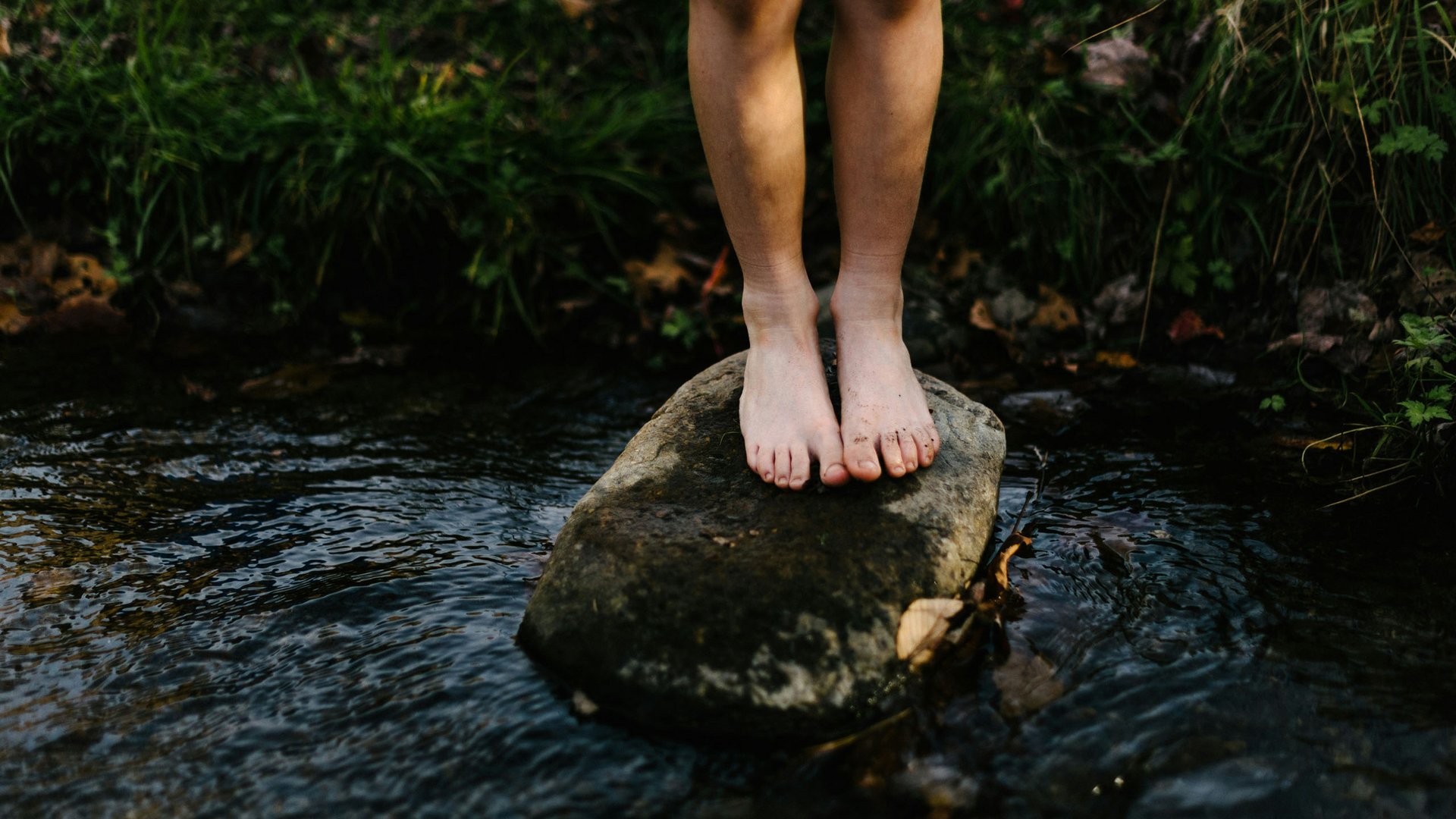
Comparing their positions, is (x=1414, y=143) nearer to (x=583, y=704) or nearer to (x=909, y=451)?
(x=909, y=451)

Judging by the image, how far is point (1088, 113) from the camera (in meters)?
2.93

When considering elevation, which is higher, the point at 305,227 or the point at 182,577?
the point at 305,227

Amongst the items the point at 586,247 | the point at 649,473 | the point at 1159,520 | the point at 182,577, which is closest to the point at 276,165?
the point at 586,247

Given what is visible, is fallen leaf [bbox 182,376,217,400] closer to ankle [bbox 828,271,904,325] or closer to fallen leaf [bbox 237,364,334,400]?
fallen leaf [bbox 237,364,334,400]

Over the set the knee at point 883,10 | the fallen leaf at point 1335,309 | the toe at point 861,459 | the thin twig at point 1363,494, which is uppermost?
the knee at point 883,10

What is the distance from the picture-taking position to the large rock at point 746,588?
1.37 metres

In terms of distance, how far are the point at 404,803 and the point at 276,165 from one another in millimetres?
2658

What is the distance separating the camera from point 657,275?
3.27 metres

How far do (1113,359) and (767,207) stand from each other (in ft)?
4.89

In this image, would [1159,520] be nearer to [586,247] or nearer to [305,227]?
[586,247]

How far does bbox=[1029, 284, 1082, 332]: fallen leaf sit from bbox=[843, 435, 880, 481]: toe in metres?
1.48

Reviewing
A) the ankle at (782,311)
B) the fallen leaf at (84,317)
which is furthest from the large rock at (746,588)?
the fallen leaf at (84,317)

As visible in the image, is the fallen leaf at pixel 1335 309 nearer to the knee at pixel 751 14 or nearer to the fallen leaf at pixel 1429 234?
the fallen leaf at pixel 1429 234

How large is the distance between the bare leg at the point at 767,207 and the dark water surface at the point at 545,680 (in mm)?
482
